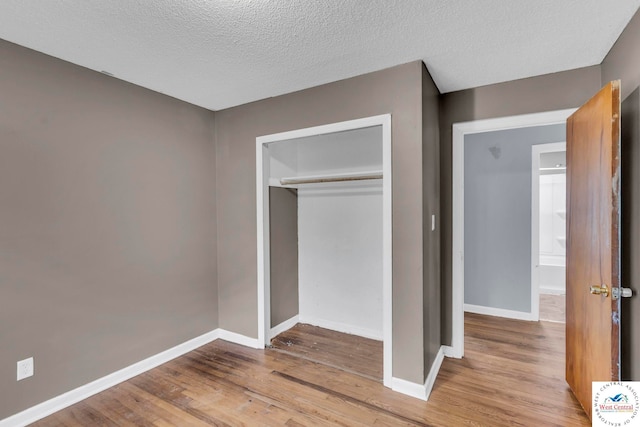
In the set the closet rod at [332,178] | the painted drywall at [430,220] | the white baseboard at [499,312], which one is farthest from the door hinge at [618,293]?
the white baseboard at [499,312]

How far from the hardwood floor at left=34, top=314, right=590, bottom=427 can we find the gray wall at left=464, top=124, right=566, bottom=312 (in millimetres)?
976

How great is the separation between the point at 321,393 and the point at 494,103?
2799 millimetres

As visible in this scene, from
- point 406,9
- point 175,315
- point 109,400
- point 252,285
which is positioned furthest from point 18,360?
point 406,9

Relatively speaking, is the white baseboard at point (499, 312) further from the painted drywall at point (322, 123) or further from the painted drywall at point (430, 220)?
the painted drywall at point (322, 123)

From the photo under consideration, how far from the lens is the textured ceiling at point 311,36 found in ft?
5.50

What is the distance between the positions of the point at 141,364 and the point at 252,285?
1.14 meters

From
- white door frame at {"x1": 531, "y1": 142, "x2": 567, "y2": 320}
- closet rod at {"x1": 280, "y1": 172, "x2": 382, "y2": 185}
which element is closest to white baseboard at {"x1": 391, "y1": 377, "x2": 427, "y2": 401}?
closet rod at {"x1": 280, "y1": 172, "x2": 382, "y2": 185}

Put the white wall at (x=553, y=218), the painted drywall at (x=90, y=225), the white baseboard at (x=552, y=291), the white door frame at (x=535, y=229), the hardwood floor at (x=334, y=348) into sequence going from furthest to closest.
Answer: the white wall at (x=553, y=218)
the white baseboard at (x=552, y=291)
the white door frame at (x=535, y=229)
the hardwood floor at (x=334, y=348)
the painted drywall at (x=90, y=225)

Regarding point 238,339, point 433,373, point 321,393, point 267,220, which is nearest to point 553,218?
point 433,373

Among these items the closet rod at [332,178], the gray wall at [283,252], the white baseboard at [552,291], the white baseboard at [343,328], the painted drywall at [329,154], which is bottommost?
the white baseboard at [552,291]

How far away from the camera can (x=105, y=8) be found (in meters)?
1.67

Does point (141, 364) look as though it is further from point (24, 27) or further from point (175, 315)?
point (24, 27)

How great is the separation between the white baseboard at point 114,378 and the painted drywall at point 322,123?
12 cm

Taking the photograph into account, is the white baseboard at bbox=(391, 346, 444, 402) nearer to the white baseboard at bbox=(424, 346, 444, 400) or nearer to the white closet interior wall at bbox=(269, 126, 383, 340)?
the white baseboard at bbox=(424, 346, 444, 400)
